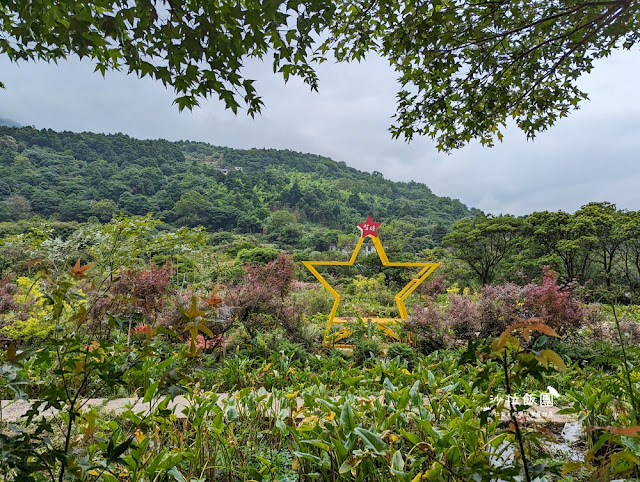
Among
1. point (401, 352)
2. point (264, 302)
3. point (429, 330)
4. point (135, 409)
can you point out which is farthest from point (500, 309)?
point (135, 409)

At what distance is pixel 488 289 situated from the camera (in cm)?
548

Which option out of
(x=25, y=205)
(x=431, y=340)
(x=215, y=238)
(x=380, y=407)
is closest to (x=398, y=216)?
(x=215, y=238)

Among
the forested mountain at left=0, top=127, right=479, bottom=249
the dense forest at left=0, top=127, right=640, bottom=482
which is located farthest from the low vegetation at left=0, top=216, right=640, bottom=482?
the forested mountain at left=0, top=127, right=479, bottom=249

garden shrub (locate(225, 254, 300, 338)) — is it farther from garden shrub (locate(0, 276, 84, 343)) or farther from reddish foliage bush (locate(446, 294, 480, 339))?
reddish foliage bush (locate(446, 294, 480, 339))

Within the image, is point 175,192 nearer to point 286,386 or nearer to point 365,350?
point 365,350

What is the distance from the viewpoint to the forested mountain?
33625 mm

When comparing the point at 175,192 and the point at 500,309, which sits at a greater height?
the point at 175,192

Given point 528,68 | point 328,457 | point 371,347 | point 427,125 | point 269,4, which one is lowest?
point 371,347

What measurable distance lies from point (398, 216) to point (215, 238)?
2488 centimetres

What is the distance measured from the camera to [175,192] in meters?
42.2

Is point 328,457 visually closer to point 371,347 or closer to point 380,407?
point 380,407

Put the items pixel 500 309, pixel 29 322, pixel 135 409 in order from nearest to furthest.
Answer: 1. pixel 135 409
2. pixel 29 322
3. pixel 500 309

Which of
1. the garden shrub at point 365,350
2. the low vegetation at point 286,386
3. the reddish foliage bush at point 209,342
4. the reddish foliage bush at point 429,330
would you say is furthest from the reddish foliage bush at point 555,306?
the reddish foliage bush at point 209,342

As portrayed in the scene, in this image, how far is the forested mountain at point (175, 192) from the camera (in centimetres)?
3362
